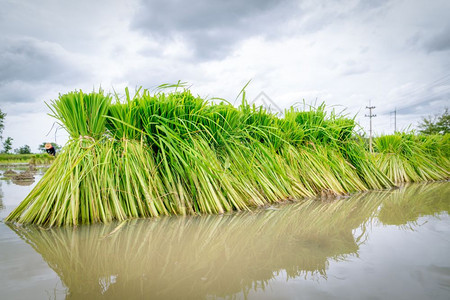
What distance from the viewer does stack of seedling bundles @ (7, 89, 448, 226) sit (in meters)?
1.65

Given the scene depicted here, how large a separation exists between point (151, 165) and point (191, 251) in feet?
3.15

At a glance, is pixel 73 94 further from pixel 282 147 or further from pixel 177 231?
pixel 282 147

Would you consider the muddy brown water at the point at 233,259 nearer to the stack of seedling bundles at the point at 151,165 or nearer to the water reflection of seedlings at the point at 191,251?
the water reflection of seedlings at the point at 191,251

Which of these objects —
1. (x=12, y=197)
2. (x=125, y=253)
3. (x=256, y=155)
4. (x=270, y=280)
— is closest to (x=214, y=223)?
(x=125, y=253)

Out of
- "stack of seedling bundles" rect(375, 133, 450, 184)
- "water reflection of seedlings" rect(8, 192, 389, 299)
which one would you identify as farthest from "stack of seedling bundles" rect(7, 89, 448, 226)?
"stack of seedling bundles" rect(375, 133, 450, 184)

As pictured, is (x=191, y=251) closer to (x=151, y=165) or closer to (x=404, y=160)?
(x=151, y=165)

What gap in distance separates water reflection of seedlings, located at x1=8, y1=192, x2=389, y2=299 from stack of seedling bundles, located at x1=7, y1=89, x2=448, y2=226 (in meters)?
0.16

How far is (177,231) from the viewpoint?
143 centimetres

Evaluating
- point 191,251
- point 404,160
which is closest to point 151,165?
point 191,251

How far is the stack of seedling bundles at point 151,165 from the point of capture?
64.8 inches

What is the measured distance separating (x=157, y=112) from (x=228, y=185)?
855 mm

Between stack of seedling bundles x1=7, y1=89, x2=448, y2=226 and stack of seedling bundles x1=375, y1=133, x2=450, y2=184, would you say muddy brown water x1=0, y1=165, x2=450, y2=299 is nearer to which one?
stack of seedling bundles x1=7, y1=89, x2=448, y2=226

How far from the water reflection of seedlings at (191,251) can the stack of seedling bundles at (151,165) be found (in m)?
0.16

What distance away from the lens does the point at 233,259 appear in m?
1.02
